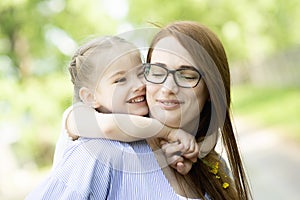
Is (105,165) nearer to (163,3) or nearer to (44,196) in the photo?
(44,196)

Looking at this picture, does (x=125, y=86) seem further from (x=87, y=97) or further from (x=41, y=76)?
(x=41, y=76)

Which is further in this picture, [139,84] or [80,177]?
[139,84]

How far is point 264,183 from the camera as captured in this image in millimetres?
7359

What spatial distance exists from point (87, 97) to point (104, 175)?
248 mm

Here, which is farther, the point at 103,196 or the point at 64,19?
the point at 64,19

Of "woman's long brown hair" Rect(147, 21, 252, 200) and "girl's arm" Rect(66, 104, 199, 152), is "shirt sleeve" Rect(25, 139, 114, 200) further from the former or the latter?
"woman's long brown hair" Rect(147, 21, 252, 200)

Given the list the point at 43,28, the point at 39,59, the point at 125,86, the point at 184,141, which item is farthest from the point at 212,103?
the point at 39,59

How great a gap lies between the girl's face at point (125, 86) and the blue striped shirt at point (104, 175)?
102 mm

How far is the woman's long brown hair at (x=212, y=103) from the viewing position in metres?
1.49

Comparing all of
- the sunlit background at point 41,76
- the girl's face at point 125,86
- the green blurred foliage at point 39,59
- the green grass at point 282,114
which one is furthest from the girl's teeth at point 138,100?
the green grass at point 282,114

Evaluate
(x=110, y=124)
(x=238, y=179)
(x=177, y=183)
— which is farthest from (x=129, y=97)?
(x=238, y=179)

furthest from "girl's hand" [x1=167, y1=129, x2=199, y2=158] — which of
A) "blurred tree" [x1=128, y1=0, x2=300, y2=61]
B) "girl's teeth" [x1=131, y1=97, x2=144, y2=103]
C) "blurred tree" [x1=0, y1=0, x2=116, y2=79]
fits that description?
"blurred tree" [x1=128, y1=0, x2=300, y2=61]

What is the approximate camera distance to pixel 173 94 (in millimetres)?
1434

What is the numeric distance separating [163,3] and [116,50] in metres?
12.0
